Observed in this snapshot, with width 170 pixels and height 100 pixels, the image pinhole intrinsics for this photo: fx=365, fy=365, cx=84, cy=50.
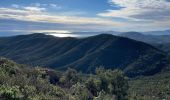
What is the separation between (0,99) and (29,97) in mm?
6911

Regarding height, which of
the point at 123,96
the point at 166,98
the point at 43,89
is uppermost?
the point at 43,89

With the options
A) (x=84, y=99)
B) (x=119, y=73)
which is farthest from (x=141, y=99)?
(x=84, y=99)

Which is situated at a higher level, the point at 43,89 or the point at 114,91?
the point at 43,89

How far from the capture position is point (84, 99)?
9112 centimetres

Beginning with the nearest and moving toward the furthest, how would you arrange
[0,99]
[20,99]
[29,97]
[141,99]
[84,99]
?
[0,99], [20,99], [29,97], [84,99], [141,99]

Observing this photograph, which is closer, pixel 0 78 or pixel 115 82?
pixel 0 78

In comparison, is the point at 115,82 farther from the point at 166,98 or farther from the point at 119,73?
the point at 166,98

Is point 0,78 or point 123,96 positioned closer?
point 0,78

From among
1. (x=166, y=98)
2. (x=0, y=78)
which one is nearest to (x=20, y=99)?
(x=0, y=78)

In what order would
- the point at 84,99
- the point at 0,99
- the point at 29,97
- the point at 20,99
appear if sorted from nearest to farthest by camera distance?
the point at 0,99
the point at 20,99
the point at 29,97
the point at 84,99

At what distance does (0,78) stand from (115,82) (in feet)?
292

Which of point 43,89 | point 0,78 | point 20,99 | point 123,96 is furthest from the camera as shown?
point 123,96

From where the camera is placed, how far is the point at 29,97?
165ft

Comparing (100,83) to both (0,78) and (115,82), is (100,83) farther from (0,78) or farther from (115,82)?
(0,78)
